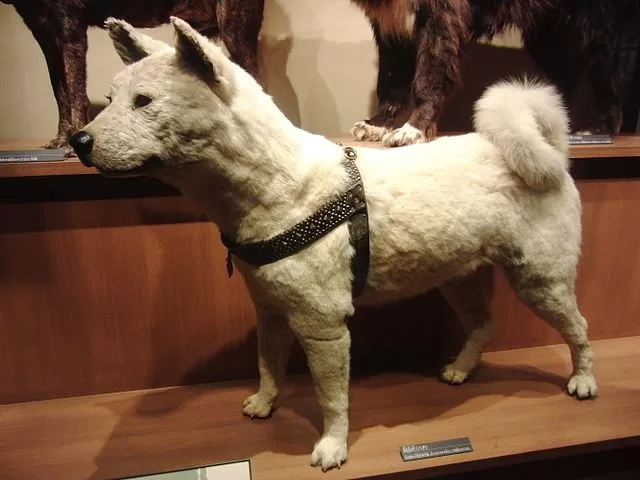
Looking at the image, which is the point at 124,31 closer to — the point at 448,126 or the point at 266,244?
the point at 266,244

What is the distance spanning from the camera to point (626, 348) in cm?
153

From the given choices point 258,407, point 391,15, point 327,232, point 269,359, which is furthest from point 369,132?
point 258,407

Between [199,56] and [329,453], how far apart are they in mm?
745

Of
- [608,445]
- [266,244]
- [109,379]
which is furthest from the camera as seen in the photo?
[109,379]

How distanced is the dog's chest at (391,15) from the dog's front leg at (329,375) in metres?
0.73

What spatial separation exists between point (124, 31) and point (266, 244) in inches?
16.0

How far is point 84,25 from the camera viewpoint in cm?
114

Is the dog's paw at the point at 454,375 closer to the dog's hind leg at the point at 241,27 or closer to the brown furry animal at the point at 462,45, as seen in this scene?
the brown furry animal at the point at 462,45

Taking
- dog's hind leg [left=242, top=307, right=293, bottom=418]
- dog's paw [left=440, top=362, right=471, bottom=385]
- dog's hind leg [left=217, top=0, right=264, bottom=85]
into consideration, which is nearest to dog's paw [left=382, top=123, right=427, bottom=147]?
dog's hind leg [left=217, top=0, right=264, bottom=85]

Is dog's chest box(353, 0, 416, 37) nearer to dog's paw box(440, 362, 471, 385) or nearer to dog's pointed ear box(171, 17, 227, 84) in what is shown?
dog's pointed ear box(171, 17, 227, 84)

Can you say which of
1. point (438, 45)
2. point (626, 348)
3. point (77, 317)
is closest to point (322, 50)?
point (438, 45)

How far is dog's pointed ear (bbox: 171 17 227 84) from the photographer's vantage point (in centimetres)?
76

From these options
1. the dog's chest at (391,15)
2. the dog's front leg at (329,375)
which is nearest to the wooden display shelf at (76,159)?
the dog's chest at (391,15)

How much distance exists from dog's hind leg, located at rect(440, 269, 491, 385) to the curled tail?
1.06ft
